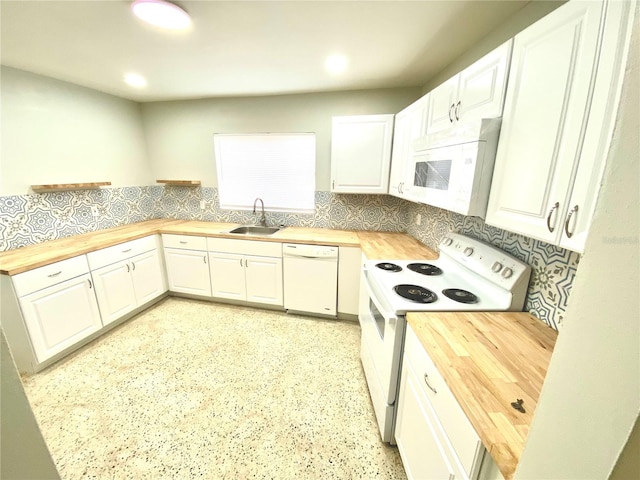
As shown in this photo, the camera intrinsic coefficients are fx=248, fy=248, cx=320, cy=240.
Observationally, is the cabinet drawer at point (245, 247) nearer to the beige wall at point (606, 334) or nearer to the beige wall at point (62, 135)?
the beige wall at point (62, 135)

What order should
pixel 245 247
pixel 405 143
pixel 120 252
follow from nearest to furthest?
pixel 405 143, pixel 120 252, pixel 245 247

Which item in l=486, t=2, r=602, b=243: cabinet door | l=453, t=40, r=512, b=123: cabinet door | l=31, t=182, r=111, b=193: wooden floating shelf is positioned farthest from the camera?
l=31, t=182, r=111, b=193: wooden floating shelf

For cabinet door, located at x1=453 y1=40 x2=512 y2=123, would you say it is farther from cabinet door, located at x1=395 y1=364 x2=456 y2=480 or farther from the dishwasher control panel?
the dishwasher control panel

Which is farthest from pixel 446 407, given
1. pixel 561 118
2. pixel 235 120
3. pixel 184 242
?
pixel 235 120

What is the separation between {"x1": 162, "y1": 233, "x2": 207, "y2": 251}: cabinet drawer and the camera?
9.46 feet

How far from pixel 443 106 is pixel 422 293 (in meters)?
1.19

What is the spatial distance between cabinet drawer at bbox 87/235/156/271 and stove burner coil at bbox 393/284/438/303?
2.66m

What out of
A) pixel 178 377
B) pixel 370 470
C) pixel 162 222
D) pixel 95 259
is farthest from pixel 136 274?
pixel 370 470

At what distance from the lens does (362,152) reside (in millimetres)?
2533

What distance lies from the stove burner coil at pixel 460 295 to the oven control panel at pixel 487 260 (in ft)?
0.49

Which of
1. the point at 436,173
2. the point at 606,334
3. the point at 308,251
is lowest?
the point at 308,251

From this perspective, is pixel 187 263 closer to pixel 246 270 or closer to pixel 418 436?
pixel 246 270

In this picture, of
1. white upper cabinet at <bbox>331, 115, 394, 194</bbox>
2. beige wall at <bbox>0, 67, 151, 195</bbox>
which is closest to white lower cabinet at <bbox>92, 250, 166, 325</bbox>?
beige wall at <bbox>0, 67, 151, 195</bbox>

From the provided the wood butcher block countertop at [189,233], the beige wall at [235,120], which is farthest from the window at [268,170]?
the wood butcher block countertop at [189,233]
